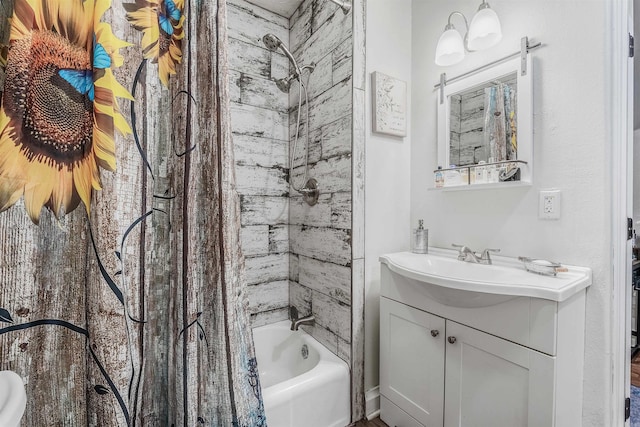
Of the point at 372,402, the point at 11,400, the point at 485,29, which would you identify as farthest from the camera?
the point at 372,402

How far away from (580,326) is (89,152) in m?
1.67

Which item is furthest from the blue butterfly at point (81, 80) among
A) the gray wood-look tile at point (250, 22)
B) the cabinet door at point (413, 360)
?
the cabinet door at point (413, 360)

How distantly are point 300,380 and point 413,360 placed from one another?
518 millimetres

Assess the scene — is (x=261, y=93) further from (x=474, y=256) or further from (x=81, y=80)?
(x=474, y=256)

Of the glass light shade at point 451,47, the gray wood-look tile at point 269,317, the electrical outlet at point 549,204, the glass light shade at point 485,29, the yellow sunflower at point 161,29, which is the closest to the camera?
the yellow sunflower at point 161,29

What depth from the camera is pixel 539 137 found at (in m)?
1.27

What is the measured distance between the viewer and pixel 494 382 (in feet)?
3.49

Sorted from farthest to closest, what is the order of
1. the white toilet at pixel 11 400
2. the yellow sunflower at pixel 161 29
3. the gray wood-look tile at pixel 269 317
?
the gray wood-look tile at pixel 269 317 → the yellow sunflower at pixel 161 29 → the white toilet at pixel 11 400

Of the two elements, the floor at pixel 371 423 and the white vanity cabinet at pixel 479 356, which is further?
the floor at pixel 371 423

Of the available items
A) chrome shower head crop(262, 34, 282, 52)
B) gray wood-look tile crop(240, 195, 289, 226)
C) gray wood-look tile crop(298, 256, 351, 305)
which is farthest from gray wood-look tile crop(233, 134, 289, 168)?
gray wood-look tile crop(298, 256, 351, 305)

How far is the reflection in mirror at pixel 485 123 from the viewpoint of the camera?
1.32 meters

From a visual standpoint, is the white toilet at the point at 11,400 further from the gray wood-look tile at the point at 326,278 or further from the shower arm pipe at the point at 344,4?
the shower arm pipe at the point at 344,4

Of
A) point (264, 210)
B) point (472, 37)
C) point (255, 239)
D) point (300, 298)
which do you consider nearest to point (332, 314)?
point (300, 298)

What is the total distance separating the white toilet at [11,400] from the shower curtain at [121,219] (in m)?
0.21
